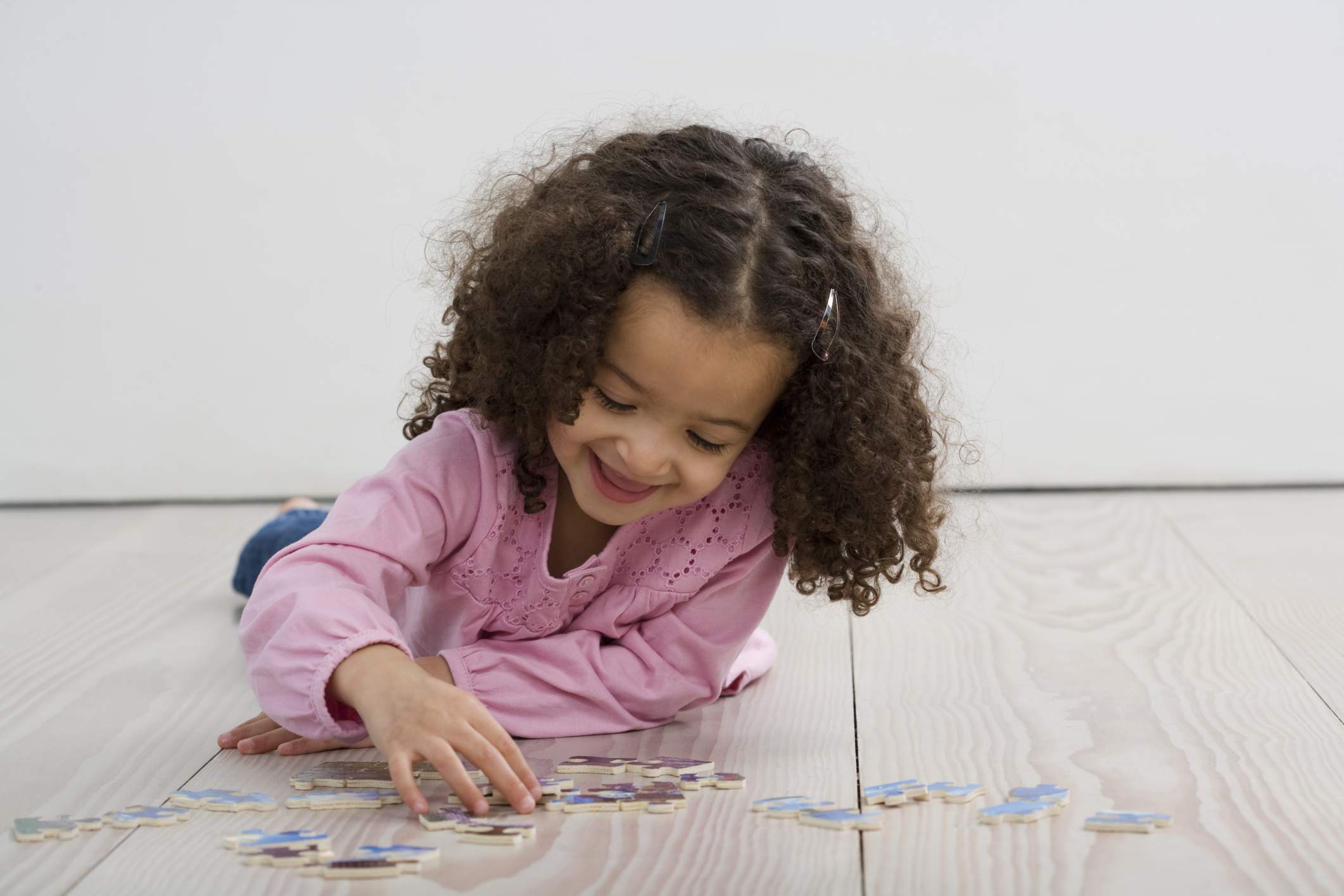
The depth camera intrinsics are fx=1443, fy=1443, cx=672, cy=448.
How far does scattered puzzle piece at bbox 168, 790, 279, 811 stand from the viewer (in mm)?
1156

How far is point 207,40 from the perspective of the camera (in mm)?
2881

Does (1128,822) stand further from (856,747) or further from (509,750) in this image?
(509,750)

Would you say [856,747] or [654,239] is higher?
[654,239]

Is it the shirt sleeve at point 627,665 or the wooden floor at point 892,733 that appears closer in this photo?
the wooden floor at point 892,733

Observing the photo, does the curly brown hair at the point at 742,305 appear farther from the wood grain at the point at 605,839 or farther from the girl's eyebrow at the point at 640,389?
the wood grain at the point at 605,839

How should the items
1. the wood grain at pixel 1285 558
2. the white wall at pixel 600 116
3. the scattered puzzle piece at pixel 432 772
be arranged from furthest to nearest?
the white wall at pixel 600 116 → the wood grain at pixel 1285 558 → the scattered puzzle piece at pixel 432 772

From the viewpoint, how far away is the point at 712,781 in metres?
1.23

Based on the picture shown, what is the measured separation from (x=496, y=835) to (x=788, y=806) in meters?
0.24

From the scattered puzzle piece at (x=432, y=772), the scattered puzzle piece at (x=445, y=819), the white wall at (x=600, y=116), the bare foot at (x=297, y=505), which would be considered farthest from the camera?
the white wall at (x=600, y=116)

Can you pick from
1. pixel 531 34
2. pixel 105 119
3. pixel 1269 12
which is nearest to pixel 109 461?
pixel 105 119

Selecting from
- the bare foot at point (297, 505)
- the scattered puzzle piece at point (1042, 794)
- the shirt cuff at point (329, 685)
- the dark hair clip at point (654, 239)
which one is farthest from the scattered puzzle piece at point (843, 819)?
the bare foot at point (297, 505)

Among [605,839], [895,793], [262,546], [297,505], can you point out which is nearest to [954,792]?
[895,793]

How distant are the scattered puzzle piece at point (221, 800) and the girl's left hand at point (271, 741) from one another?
125 millimetres

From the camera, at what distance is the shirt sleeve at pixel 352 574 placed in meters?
1.22
